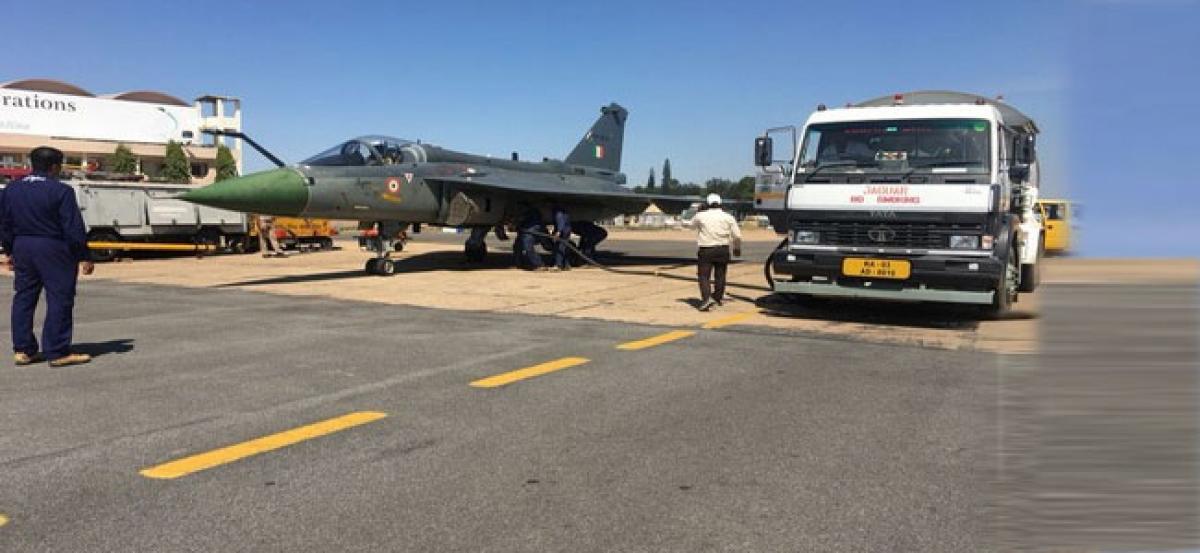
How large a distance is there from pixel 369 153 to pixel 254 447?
13.4 m

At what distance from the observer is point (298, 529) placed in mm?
3484

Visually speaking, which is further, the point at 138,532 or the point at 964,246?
the point at 964,246

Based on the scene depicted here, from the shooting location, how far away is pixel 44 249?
724cm

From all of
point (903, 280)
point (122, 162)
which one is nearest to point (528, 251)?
point (903, 280)

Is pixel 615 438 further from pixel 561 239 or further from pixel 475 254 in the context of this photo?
pixel 475 254

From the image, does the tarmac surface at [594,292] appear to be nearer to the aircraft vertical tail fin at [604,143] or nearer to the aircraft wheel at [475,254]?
the aircraft wheel at [475,254]

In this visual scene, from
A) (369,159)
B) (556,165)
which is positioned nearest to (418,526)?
(369,159)

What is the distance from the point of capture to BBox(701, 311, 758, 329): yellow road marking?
10.1 metres

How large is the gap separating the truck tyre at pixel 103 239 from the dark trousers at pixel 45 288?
18.3 meters

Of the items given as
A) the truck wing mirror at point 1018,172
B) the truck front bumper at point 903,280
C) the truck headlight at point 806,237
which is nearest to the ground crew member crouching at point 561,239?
the truck front bumper at point 903,280

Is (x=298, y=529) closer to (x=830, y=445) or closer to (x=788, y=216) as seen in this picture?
(x=830, y=445)

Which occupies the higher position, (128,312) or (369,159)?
(369,159)

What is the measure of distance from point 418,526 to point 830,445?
2.54m

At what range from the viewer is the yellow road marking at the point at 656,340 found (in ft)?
27.6
